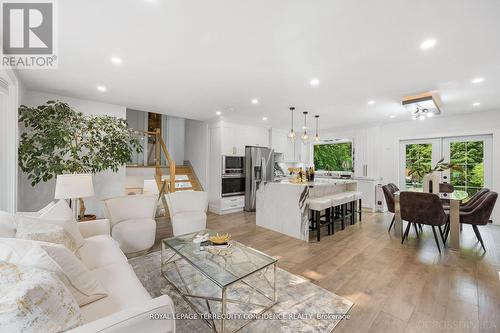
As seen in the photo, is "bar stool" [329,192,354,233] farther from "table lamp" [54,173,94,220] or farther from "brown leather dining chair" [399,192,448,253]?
"table lamp" [54,173,94,220]

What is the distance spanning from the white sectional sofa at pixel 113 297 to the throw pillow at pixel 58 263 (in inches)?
2.9

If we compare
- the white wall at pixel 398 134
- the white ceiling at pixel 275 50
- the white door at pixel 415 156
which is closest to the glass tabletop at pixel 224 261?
the white ceiling at pixel 275 50

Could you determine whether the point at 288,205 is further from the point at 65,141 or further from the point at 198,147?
the point at 65,141

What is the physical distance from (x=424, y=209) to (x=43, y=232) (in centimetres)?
454

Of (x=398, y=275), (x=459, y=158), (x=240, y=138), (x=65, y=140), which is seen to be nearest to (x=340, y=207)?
(x=398, y=275)

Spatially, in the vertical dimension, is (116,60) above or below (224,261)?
above

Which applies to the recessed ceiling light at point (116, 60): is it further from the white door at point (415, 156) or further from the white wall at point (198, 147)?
the white door at point (415, 156)

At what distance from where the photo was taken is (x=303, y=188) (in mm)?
3697

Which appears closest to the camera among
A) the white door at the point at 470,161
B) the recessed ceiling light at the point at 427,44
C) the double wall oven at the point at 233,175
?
the recessed ceiling light at the point at 427,44

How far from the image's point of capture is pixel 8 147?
110 inches

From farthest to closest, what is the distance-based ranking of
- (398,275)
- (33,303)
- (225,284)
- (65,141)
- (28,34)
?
(65,141) < (398,275) < (28,34) < (225,284) < (33,303)

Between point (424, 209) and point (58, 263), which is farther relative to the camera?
point (424, 209)

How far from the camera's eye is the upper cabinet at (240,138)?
5734 millimetres

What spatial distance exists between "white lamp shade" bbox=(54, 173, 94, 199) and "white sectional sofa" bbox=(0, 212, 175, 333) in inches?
20.2
